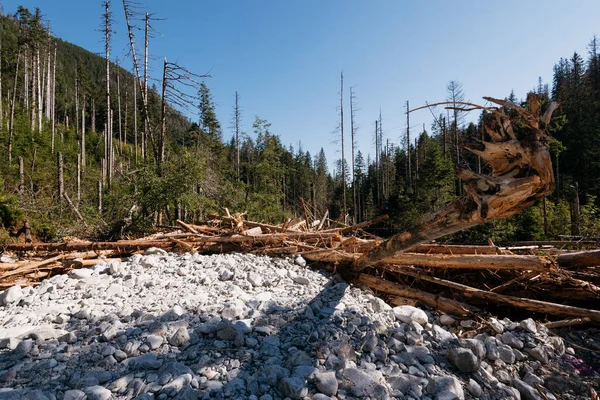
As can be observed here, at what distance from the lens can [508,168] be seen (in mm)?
1938

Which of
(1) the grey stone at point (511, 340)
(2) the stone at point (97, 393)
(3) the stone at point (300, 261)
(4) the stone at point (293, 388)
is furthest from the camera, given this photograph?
(3) the stone at point (300, 261)

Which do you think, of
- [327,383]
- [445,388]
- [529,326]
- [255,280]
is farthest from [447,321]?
[255,280]

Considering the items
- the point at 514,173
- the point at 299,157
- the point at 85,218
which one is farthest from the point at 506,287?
the point at 299,157

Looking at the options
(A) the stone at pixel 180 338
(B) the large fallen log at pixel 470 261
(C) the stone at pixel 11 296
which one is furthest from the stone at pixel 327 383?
(C) the stone at pixel 11 296

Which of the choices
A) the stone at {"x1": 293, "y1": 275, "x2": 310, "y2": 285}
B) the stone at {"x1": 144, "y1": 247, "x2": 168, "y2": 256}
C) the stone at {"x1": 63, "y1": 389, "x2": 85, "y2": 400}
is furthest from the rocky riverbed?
Result: the stone at {"x1": 144, "y1": 247, "x2": 168, "y2": 256}

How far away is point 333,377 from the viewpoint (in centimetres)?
204

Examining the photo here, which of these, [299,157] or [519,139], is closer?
[519,139]

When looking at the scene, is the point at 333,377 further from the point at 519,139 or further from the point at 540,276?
the point at 540,276

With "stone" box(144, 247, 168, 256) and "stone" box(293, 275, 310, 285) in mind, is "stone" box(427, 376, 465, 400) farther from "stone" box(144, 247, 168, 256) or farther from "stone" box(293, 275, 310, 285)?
"stone" box(144, 247, 168, 256)

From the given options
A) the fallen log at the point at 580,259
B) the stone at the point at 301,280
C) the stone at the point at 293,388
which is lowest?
the stone at the point at 293,388

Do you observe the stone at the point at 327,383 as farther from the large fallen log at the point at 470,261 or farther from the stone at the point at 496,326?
the stone at the point at 496,326

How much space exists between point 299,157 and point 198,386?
54784mm

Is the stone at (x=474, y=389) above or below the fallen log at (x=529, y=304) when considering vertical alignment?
below

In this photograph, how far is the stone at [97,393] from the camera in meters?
1.78
